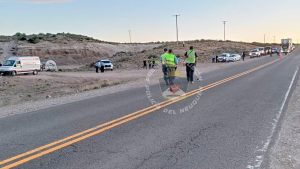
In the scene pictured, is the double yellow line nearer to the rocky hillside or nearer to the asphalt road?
the asphalt road

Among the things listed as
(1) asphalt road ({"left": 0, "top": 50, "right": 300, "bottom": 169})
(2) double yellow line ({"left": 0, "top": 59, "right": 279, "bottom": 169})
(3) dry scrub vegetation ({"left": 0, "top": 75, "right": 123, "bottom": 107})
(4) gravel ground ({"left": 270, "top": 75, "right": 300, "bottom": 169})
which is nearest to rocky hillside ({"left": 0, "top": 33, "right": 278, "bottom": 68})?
(3) dry scrub vegetation ({"left": 0, "top": 75, "right": 123, "bottom": 107})

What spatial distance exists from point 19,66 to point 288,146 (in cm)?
3333

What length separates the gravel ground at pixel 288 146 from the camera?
455 cm

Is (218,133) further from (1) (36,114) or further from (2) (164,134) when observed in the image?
(1) (36,114)

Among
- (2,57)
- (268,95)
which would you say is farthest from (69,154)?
(2,57)

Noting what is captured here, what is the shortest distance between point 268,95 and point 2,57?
61704 mm

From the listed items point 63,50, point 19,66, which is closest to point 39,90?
point 19,66

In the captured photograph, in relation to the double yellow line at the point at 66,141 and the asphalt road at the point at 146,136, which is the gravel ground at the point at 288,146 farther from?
the double yellow line at the point at 66,141

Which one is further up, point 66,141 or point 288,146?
point 66,141

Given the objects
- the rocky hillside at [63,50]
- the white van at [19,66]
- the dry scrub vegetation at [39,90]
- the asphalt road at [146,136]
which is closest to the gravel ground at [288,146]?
the asphalt road at [146,136]

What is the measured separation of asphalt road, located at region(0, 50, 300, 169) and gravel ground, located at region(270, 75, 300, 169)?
184 millimetres

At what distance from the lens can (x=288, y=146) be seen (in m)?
5.36

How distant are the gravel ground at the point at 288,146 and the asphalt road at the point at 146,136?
18cm

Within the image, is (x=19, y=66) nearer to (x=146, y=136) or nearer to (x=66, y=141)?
(x=66, y=141)
